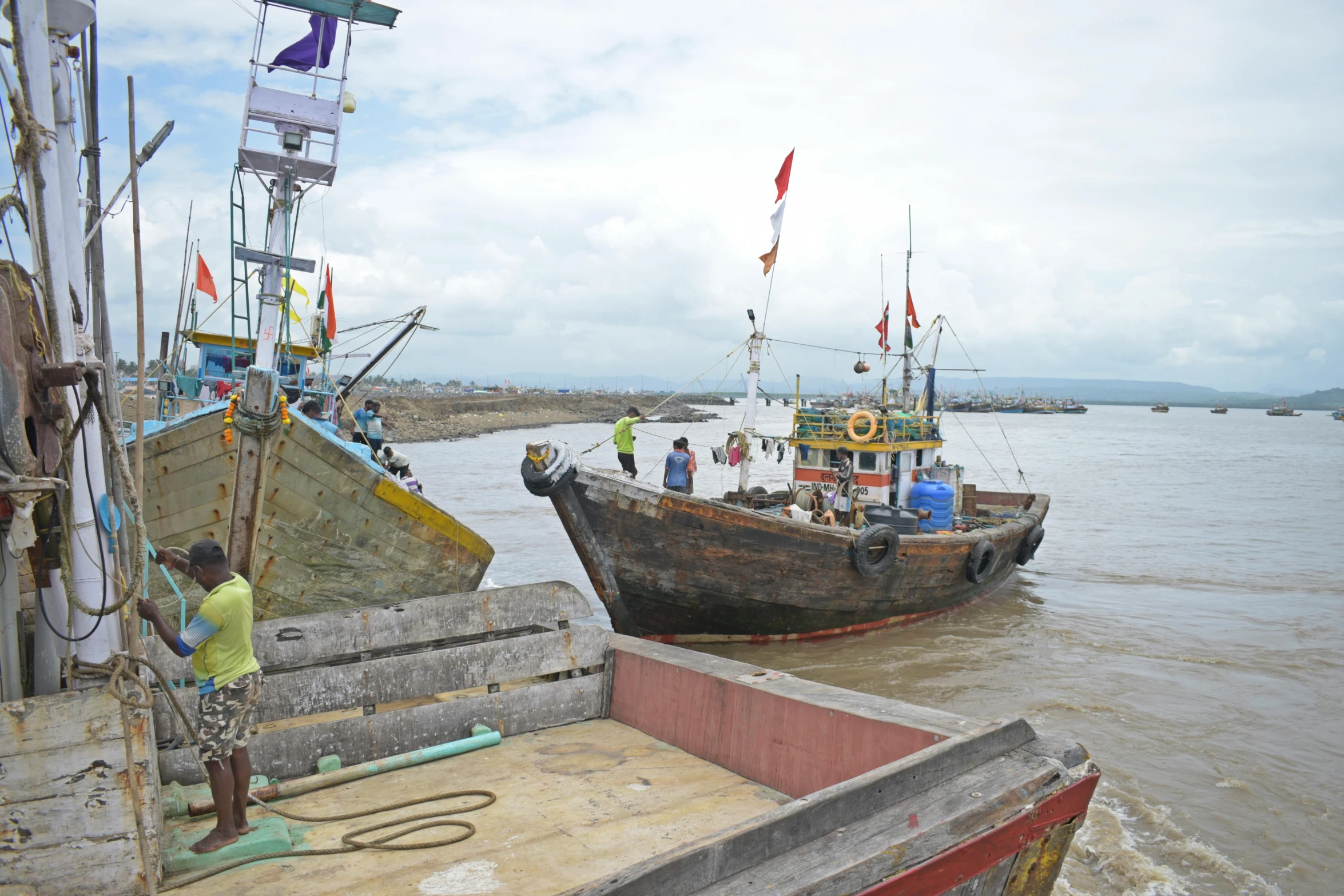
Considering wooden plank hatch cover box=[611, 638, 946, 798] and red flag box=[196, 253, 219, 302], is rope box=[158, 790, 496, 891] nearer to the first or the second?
wooden plank hatch cover box=[611, 638, 946, 798]

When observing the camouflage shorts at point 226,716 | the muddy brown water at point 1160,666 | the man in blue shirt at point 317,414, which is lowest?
the muddy brown water at point 1160,666

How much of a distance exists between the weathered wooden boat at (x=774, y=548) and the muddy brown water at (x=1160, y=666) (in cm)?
57

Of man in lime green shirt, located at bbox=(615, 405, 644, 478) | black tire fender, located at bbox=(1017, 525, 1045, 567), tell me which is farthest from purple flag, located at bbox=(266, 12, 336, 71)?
black tire fender, located at bbox=(1017, 525, 1045, 567)

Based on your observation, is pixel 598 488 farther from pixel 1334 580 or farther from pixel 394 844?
pixel 1334 580

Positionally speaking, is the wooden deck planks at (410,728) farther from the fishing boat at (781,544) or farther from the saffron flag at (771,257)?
the saffron flag at (771,257)

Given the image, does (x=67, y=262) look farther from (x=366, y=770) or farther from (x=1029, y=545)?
(x=1029, y=545)

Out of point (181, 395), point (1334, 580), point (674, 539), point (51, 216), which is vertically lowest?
point (1334, 580)

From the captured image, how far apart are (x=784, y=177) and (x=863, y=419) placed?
3.71m

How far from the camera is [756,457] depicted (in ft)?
143

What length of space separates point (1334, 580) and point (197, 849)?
1996cm

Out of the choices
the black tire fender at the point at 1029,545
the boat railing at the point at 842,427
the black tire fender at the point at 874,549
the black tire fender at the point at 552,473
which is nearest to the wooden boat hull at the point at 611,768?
the black tire fender at the point at 552,473

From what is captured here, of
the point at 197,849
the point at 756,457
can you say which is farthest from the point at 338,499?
the point at 756,457

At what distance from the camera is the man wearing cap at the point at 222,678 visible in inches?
134

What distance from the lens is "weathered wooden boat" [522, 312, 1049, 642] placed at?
30.3ft
